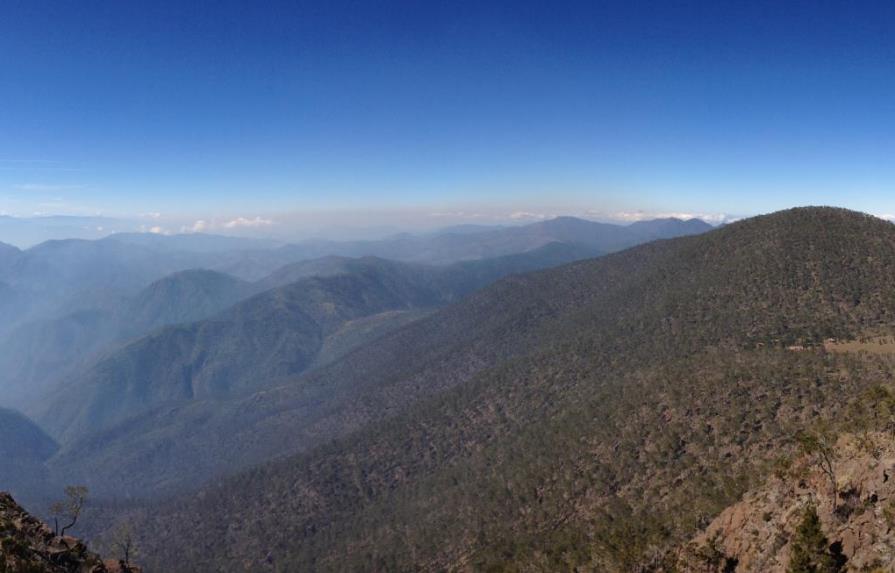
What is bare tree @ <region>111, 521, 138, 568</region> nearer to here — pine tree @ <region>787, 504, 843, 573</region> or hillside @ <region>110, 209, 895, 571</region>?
hillside @ <region>110, 209, 895, 571</region>

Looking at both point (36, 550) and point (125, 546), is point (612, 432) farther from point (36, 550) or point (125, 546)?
point (36, 550)

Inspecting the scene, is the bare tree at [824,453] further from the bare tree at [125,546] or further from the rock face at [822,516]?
the bare tree at [125,546]

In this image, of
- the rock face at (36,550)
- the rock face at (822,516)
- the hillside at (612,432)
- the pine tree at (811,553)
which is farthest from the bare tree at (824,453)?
the rock face at (36,550)

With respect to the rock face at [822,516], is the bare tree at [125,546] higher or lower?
lower

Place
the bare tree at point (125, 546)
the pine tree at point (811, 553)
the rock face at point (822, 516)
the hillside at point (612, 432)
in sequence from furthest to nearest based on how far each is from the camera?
the hillside at point (612, 432) < the bare tree at point (125, 546) < the rock face at point (822, 516) < the pine tree at point (811, 553)

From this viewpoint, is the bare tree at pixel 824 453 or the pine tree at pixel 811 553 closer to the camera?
the pine tree at pixel 811 553

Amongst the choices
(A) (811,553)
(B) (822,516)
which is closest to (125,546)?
(A) (811,553)
